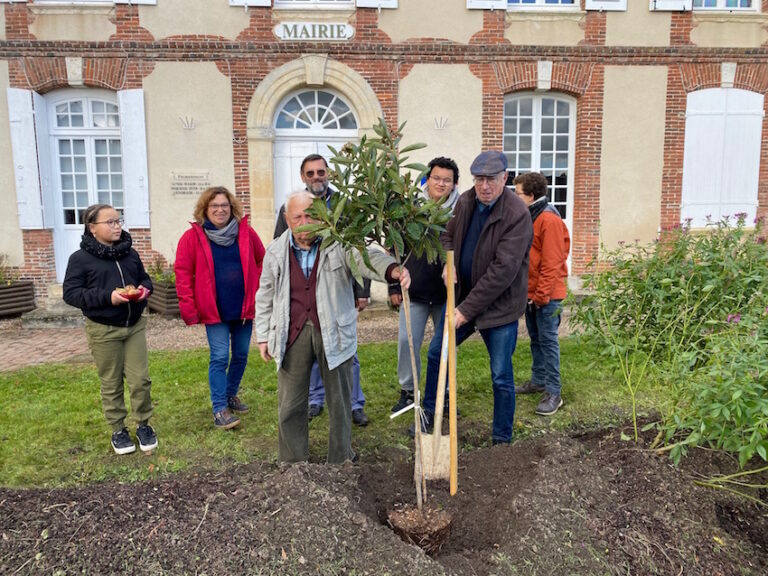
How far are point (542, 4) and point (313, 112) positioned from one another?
14.0 ft

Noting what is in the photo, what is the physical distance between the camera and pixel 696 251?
371 cm

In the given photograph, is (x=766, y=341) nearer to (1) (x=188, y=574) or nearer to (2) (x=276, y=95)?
(1) (x=188, y=574)

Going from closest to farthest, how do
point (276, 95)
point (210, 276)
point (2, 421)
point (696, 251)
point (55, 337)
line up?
1. point (696, 251)
2. point (210, 276)
3. point (2, 421)
4. point (55, 337)
5. point (276, 95)

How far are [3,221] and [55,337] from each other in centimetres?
255

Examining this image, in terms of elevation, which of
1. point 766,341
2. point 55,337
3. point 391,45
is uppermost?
point 391,45

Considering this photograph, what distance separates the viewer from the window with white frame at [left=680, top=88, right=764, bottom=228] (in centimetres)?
1019

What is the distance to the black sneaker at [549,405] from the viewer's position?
4.78 meters

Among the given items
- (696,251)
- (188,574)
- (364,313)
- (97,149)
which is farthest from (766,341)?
(97,149)

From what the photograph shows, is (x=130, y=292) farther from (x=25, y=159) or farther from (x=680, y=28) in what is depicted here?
(x=680, y=28)

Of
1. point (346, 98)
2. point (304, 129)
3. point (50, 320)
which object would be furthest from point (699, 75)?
point (50, 320)

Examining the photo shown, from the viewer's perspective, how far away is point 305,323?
349 centimetres

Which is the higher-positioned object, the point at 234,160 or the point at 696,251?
the point at 234,160

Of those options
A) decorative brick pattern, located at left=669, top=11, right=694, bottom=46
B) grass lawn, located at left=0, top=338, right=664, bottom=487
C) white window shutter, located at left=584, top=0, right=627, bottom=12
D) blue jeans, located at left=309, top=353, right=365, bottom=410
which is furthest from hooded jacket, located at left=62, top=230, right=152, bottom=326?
decorative brick pattern, located at left=669, top=11, right=694, bottom=46

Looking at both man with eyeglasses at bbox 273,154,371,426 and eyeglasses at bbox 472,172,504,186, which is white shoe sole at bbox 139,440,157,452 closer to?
man with eyeglasses at bbox 273,154,371,426
